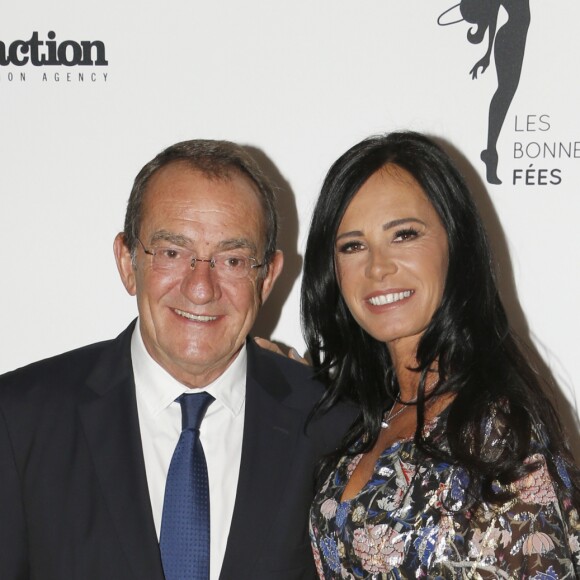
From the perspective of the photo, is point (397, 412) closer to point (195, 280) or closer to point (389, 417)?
point (389, 417)

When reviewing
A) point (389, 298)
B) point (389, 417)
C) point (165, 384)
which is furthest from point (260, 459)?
point (389, 298)

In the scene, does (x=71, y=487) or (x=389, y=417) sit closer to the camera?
(x=71, y=487)

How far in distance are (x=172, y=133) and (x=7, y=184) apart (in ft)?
1.81

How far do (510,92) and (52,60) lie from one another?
143 centimetres

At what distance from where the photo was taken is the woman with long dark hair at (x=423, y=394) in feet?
5.99

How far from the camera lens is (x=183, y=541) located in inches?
76.2

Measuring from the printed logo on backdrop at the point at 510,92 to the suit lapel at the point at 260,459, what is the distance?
1067 millimetres

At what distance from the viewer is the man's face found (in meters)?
2.08

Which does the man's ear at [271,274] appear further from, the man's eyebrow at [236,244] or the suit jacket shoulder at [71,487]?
the suit jacket shoulder at [71,487]

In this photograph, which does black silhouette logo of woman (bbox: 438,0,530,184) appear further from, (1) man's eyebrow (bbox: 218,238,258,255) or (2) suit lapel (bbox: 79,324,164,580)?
(2) suit lapel (bbox: 79,324,164,580)

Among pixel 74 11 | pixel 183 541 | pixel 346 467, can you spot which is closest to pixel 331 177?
pixel 346 467

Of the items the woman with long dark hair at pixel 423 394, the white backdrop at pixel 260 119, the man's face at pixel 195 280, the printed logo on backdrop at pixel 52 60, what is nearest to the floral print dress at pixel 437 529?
the woman with long dark hair at pixel 423 394

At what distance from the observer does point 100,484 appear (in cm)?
193

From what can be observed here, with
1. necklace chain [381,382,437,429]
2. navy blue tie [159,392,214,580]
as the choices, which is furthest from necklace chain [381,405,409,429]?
navy blue tie [159,392,214,580]
